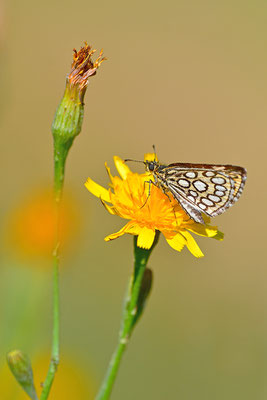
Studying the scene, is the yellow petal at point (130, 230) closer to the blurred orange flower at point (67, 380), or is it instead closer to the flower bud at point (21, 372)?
the flower bud at point (21, 372)

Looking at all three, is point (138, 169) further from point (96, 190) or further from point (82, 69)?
point (82, 69)

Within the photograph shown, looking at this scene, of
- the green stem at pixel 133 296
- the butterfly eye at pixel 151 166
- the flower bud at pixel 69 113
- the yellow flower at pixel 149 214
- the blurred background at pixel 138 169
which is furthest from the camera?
the blurred background at pixel 138 169

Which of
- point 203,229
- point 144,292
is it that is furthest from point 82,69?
point 144,292

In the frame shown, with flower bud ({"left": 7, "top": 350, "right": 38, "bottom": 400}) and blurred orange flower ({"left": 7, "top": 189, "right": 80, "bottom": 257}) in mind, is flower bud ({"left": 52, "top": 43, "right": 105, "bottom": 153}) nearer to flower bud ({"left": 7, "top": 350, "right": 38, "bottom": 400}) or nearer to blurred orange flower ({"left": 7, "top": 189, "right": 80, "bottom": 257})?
flower bud ({"left": 7, "top": 350, "right": 38, "bottom": 400})

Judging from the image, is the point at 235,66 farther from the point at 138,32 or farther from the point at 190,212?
the point at 190,212

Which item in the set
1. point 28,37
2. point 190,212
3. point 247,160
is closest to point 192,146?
point 247,160

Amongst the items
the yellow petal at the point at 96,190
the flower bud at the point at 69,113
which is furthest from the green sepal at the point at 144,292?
the flower bud at the point at 69,113

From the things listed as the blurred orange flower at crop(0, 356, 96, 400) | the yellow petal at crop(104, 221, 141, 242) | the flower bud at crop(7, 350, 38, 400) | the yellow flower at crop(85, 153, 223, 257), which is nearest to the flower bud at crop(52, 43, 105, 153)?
the yellow flower at crop(85, 153, 223, 257)
